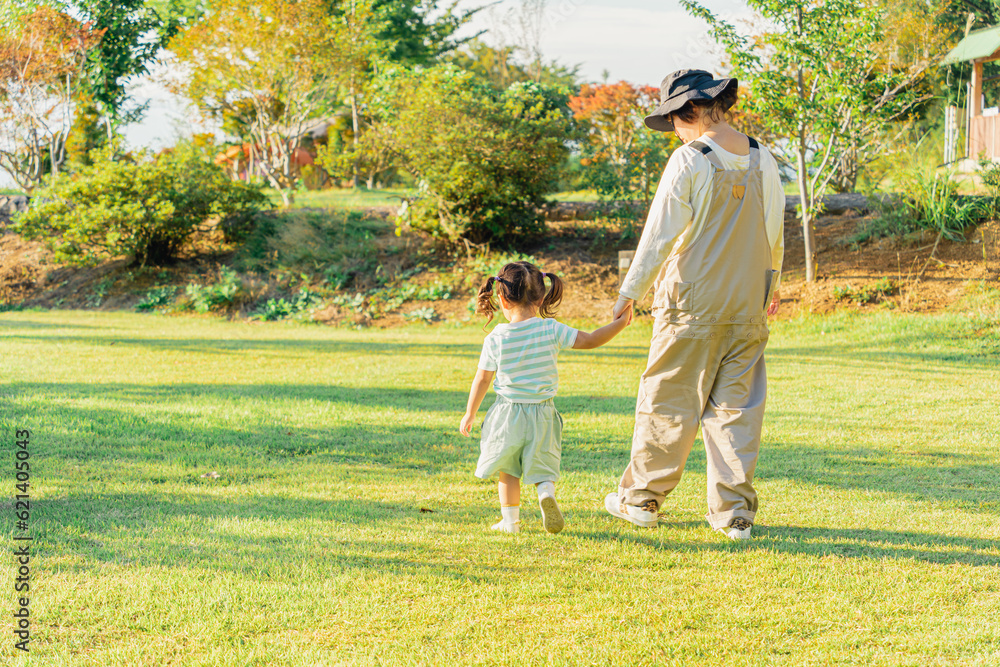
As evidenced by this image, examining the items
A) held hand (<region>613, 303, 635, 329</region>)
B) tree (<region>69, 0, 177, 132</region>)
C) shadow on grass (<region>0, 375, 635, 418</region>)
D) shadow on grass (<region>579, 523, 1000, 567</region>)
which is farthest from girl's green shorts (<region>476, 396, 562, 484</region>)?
tree (<region>69, 0, 177, 132</region>)

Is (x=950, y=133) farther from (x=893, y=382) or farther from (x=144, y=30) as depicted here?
(x=144, y=30)

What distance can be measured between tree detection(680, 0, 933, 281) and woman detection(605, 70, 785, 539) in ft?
25.4

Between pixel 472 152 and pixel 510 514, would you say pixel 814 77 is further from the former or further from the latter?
pixel 510 514

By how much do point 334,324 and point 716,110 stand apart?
9344mm

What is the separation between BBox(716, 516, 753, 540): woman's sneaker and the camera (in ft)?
11.8

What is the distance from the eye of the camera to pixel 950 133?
18.2 meters

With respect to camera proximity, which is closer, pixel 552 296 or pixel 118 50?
pixel 552 296

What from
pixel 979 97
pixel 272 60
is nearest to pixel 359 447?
pixel 272 60

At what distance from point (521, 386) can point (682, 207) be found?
1081 mm

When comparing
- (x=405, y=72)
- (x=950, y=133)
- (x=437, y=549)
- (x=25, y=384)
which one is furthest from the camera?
(x=950, y=133)

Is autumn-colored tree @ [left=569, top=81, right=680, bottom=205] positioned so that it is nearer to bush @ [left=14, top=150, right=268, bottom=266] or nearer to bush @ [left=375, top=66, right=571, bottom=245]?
bush @ [left=375, top=66, right=571, bottom=245]

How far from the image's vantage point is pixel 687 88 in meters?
3.57

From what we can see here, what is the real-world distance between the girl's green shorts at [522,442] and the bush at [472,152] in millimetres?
9341

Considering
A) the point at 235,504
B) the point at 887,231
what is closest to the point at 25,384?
the point at 235,504
